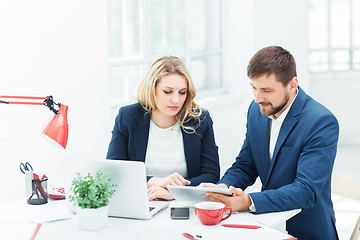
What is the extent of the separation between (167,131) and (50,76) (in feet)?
3.04

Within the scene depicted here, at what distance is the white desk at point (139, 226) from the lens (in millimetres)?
1681

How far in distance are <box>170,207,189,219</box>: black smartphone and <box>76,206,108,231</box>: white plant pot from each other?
0.27 metres

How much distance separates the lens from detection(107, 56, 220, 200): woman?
7.97ft

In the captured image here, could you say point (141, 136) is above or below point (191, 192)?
above

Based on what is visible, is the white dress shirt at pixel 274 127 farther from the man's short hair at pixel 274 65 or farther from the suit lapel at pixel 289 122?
the man's short hair at pixel 274 65

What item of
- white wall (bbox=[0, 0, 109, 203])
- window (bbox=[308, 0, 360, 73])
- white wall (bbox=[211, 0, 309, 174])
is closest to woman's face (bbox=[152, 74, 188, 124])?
white wall (bbox=[0, 0, 109, 203])

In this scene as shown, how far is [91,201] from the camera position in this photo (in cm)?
174

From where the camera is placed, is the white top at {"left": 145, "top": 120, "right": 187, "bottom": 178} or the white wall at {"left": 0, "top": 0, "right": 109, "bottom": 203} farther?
the white wall at {"left": 0, "top": 0, "right": 109, "bottom": 203}

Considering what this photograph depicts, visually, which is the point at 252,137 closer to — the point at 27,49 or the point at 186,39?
the point at 27,49

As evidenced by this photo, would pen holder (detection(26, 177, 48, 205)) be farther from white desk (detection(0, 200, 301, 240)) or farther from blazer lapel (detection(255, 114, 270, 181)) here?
blazer lapel (detection(255, 114, 270, 181))

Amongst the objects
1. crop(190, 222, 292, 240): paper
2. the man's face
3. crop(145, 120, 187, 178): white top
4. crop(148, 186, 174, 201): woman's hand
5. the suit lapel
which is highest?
the man's face

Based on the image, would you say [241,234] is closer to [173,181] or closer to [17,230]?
[173,181]

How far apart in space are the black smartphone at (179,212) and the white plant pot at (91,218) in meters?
0.27

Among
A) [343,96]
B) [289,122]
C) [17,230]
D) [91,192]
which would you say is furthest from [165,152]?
[343,96]
